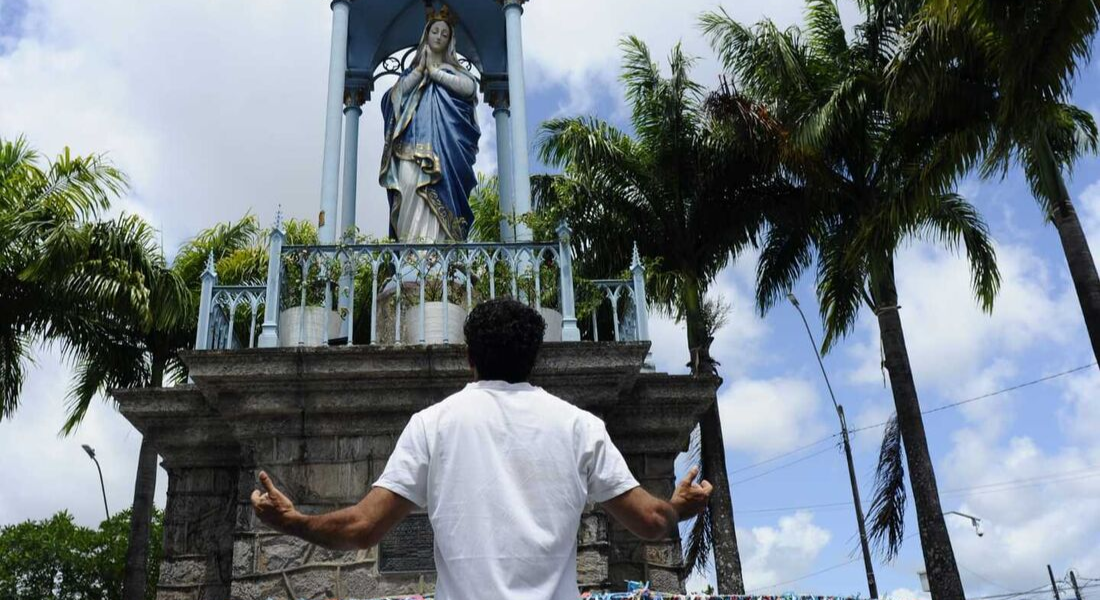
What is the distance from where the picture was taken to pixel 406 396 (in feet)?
19.7

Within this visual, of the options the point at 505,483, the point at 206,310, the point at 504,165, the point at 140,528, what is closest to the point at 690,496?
the point at 505,483

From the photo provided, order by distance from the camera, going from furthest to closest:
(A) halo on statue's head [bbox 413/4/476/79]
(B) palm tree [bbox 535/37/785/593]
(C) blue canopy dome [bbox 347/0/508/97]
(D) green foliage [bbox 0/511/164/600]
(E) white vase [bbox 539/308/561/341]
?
(D) green foliage [bbox 0/511/164/600] → (B) palm tree [bbox 535/37/785/593] → (C) blue canopy dome [bbox 347/0/508/97] → (A) halo on statue's head [bbox 413/4/476/79] → (E) white vase [bbox 539/308/561/341]

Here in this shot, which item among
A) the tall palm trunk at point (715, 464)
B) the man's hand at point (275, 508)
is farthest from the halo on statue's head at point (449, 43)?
the man's hand at point (275, 508)

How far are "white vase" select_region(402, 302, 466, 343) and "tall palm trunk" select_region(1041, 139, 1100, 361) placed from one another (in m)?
6.41

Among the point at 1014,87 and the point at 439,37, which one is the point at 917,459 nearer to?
the point at 1014,87

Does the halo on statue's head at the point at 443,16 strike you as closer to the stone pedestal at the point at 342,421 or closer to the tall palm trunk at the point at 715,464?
the stone pedestal at the point at 342,421

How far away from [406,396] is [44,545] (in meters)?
15.3

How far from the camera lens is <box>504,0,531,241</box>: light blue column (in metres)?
7.90

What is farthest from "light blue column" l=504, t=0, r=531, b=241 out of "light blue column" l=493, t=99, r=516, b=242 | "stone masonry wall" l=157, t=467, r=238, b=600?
"stone masonry wall" l=157, t=467, r=238, b=600

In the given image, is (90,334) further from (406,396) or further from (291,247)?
(406,396)

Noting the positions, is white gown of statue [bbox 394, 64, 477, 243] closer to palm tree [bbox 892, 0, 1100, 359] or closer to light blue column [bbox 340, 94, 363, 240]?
light blue column [bbox 340, 94, 363, 240]

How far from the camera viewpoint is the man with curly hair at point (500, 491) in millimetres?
2152

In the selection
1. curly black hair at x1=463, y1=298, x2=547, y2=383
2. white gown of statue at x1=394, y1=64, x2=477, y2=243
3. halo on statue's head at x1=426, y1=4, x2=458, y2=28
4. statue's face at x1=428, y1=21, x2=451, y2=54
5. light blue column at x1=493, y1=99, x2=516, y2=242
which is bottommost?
curly black hair at x1=463, y1=298, x2=547, y2=383

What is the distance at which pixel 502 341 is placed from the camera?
246cm
